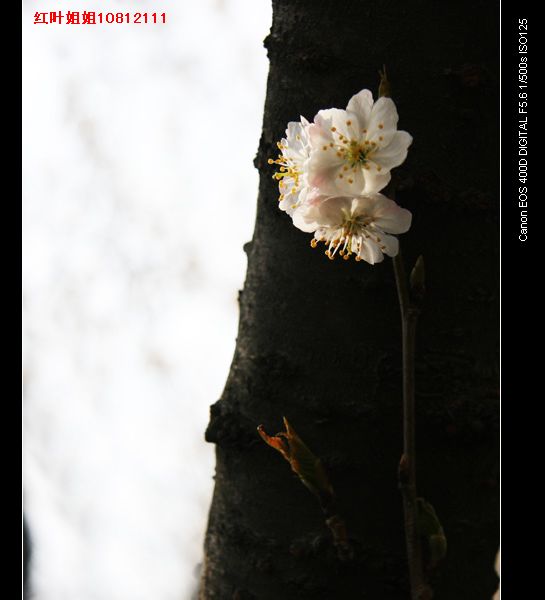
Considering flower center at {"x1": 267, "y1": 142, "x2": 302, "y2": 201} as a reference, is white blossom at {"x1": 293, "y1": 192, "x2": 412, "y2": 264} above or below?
below

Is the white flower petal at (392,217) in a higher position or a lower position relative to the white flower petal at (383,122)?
lower

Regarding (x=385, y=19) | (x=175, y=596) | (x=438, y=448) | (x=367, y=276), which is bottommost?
(x=175, y=596)

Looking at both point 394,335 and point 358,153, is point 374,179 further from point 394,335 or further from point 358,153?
point 394,335

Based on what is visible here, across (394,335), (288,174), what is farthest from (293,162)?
(394,335)

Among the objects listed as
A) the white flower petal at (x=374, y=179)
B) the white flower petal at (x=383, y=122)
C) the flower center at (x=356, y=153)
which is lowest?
the white flower petal at (x=374, y=179)
